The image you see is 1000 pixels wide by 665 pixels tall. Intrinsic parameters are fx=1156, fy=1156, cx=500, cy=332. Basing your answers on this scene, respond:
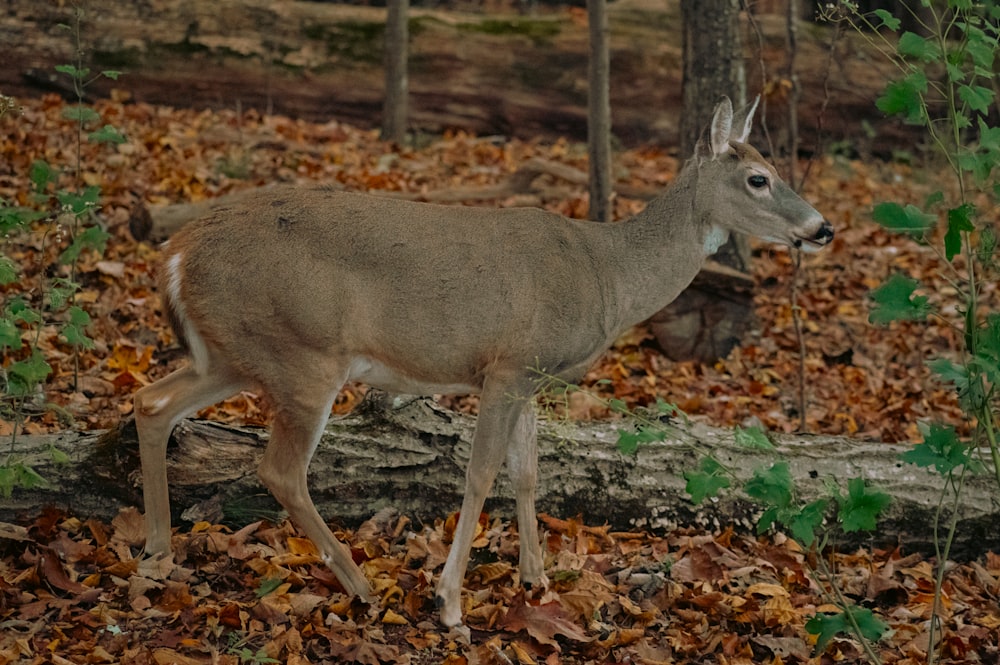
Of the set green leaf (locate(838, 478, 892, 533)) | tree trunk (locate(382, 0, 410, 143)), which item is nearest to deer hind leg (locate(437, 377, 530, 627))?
green leaf (locate(838, 478, 892, 533))

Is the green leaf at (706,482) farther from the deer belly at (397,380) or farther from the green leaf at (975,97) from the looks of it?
the deer belly at (397,380)

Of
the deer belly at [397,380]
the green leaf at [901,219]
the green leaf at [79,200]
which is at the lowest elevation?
the deer belly at [397,380]

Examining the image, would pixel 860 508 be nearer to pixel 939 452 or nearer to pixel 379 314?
pixel 939 452

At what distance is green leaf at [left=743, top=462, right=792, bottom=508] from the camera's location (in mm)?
3545

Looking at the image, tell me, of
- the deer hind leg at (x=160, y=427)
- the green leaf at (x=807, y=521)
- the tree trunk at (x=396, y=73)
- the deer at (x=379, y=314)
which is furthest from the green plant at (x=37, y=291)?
the tree trunk at (x=396, y=73)

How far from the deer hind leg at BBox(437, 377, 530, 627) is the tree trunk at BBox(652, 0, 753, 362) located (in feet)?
10.9

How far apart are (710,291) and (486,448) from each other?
3.65m

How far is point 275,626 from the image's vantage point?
179 inches

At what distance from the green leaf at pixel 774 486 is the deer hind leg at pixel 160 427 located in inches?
95.9

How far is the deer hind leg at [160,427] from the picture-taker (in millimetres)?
4973

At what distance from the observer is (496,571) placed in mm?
5301

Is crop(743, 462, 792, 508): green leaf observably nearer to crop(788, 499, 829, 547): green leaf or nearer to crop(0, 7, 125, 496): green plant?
crop(788, 499, 829, 547): green leaf

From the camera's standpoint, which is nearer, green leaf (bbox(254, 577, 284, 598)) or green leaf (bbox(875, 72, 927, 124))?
green leaf (bbox(875, 72, 927, 124))

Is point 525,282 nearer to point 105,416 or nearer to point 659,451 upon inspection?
point 659,451
